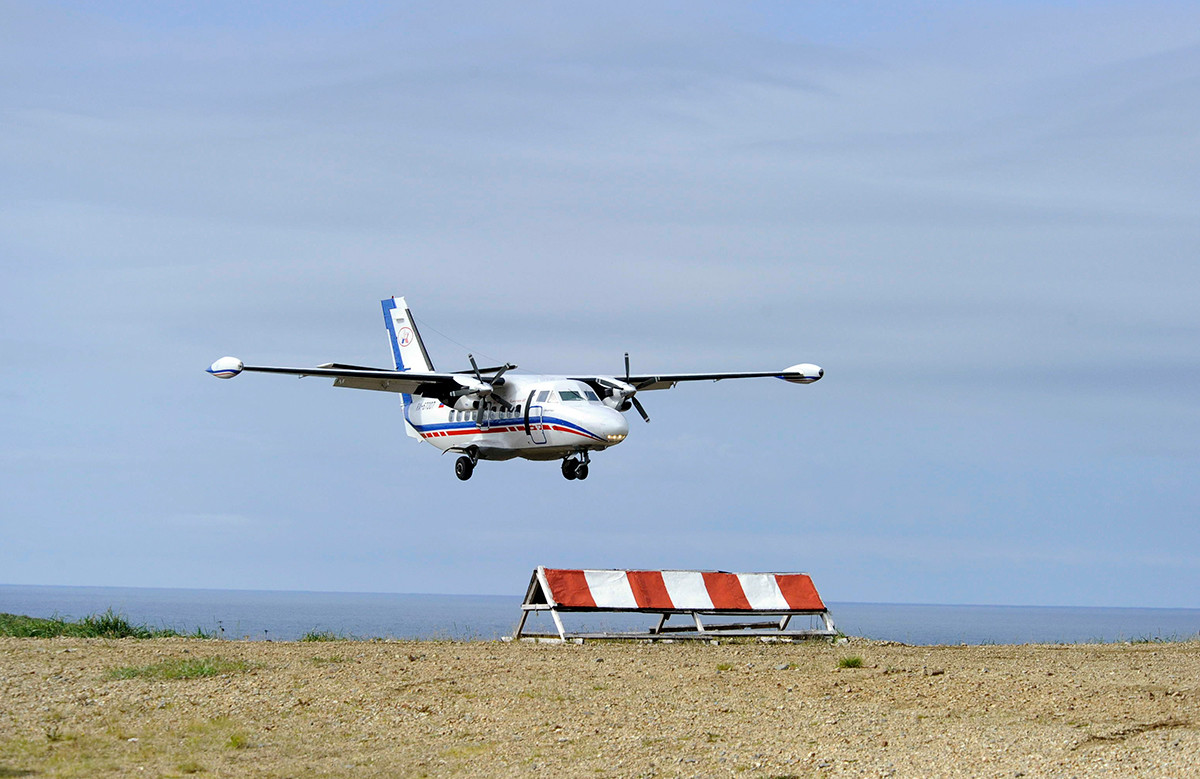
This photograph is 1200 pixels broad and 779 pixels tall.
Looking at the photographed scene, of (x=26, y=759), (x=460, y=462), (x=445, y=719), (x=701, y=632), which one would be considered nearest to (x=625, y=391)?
(x=460, y=462)

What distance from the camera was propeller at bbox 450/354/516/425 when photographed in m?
34.2

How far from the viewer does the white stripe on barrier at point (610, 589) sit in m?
19.2

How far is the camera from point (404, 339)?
134 ft

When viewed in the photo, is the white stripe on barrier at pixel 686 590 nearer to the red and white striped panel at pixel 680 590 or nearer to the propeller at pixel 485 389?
the red and white striped panel at pixel 680 590

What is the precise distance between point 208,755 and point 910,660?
31.6 ft

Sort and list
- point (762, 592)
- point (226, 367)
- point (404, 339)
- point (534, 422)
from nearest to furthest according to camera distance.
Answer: point (762, 592)
point (226, 367)
point (534, 422)
point (404, 339)

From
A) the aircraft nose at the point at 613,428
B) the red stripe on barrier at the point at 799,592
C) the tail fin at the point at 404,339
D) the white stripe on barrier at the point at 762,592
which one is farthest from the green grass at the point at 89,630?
the tail fin at the point at 404,339

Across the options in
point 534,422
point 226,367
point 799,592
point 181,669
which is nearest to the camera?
point 181,669

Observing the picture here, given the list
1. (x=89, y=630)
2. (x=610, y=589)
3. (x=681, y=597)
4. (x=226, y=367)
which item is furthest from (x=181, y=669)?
→ (x=226, y=367)

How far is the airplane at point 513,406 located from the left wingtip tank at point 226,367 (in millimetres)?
102

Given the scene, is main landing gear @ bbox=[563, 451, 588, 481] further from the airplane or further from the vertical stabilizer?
the vertical stabilizer

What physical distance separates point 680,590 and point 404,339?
74.8ft

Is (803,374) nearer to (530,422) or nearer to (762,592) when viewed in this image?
(530,422)

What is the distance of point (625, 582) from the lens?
1955 cm
